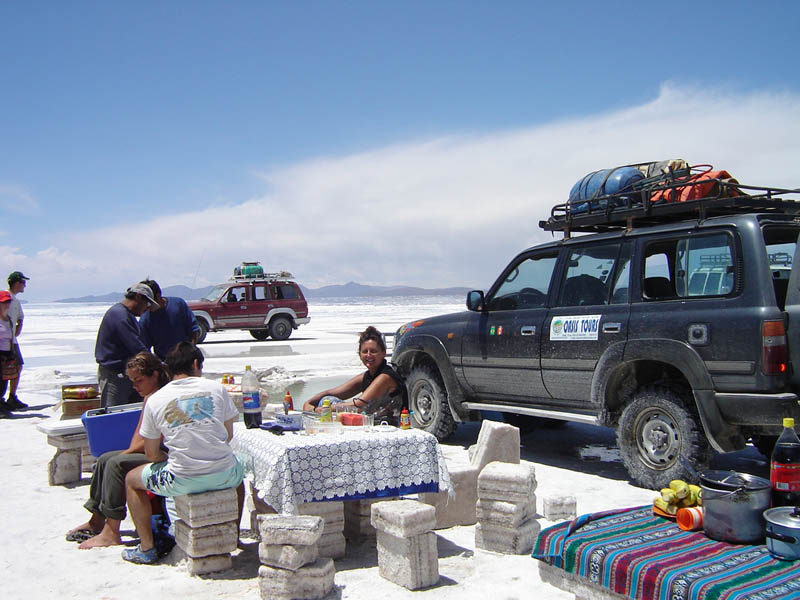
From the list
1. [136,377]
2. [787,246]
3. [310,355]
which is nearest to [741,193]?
[787,246]

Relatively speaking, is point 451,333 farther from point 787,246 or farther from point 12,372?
point 12,372

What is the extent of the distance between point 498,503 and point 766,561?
1.64m

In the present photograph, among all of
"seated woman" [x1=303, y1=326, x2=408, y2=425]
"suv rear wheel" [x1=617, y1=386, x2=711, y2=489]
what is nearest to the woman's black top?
"seated woman" [x1=303, y1=326, x2=408, y2=425]

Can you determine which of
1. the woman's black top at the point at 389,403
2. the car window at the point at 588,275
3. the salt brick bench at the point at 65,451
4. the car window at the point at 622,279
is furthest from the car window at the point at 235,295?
the car window at the point at 622,279

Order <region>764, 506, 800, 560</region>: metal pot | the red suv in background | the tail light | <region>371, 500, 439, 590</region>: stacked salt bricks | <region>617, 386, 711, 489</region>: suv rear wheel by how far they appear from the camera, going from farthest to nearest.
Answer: the red suv in background → <region>617, 386, 711, 489</region>: suv rear wheel → the tail light → <region>371, 500, 439, 590</region>: stacked salt bricks → <region>764, 506, 800, 560</region>: metal pot

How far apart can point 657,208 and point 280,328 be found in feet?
67.6

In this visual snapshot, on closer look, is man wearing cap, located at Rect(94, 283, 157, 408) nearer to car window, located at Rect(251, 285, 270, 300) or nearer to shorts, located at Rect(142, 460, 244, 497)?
shorts, located at Rect(142, 460, 244, 497)

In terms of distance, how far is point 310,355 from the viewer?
1941cm

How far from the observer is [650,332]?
5898 millimetres

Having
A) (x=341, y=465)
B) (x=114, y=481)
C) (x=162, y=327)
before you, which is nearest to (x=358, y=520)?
(x=341, y=465)

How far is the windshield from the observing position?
83.1ft

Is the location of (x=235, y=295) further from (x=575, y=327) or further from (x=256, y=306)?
(x=575, y=327)

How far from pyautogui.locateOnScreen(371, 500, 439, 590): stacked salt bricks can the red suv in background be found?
2096 centimetres

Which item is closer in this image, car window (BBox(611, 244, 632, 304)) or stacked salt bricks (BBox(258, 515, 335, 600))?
stacked salt bricks (BBox(258, 515, 335, 600))
